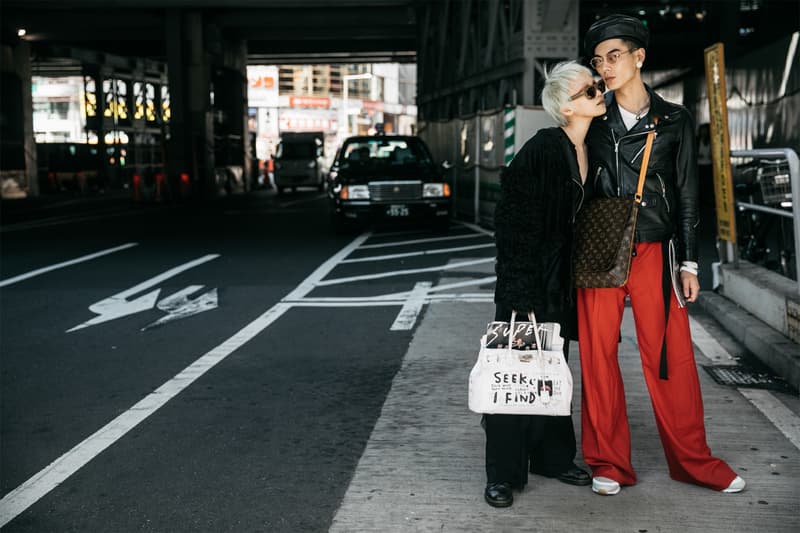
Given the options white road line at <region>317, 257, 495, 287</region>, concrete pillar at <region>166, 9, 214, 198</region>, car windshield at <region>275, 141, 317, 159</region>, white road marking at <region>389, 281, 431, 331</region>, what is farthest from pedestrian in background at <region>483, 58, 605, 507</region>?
car windshield at <region>275, 141, 317, 159</region>

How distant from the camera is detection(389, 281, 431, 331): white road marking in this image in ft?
26.3

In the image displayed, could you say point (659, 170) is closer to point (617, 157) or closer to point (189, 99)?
point (617, 157)

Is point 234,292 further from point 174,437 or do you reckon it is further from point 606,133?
point 606,133

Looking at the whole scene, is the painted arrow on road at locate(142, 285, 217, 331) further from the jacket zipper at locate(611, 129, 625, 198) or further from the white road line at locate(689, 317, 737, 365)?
the jacket zipper at locate(611, 129, 625, 198)

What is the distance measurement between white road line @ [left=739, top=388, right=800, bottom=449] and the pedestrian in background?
151 cm

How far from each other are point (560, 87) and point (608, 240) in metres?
0.61

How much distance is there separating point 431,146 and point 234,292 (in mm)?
19395

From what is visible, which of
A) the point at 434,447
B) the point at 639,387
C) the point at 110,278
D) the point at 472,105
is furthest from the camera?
the point at 472,105

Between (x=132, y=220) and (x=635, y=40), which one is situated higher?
(x=635, y=40)

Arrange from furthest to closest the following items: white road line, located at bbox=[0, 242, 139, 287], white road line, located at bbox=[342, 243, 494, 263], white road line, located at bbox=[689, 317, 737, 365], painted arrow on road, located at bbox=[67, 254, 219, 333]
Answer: white road line, located at bbox=[342, 243, 494, 263]
white road line, located at bbox=[0, 242, 139, 287]
painted arrow on road, located at bbox=[67, 254, 219, 333]
white road line, located at bbox=[689, 317, 737, 365]

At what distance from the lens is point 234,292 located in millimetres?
10023

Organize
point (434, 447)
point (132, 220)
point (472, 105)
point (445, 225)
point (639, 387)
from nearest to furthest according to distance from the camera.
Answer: point (434, 447) < point (639, 387) < point (445, 225) < point (132, 220) < point (472, 105)

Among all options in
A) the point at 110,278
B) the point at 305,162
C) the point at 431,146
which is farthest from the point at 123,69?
the point at 110,278

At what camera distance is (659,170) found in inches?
153
